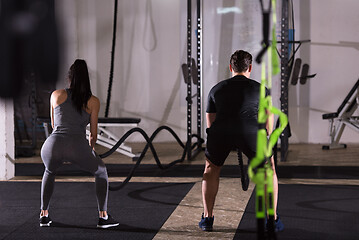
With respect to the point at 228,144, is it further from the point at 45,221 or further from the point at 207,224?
the point at 45,221

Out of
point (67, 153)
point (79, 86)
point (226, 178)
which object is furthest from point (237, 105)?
point (226, 178)

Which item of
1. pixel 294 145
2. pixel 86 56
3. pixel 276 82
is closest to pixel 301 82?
pixel 276 82

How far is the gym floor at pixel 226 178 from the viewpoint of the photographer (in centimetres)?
359

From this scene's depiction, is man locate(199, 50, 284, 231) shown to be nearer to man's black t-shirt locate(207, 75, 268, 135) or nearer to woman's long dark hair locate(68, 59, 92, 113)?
man's black t-shirt locate(207, 75, 268, 135)

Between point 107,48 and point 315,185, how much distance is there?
14.6 ft

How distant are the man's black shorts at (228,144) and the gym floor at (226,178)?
51 centimetres

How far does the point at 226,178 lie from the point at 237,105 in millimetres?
2280

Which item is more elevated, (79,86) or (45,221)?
(79,86)

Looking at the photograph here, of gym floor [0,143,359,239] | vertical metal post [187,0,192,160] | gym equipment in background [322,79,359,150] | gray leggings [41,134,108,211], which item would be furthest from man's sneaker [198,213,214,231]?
gym equipment in background [322,79,359,150]

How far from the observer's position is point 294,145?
7816mm

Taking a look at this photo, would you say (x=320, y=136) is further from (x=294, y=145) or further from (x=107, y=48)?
(x=107, y=48)

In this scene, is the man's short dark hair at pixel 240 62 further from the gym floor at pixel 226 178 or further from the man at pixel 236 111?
the gym floor at pixel 226 178

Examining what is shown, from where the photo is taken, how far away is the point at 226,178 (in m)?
5.36

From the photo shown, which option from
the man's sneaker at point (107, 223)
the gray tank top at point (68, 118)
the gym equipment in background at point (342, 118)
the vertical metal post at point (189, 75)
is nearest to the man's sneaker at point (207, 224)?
the man's sneaker at point (107, 223)
